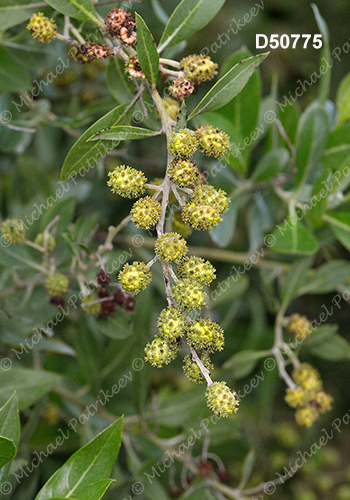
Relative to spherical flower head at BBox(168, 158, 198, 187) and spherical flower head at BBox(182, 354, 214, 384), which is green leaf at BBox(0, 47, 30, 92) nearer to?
spherical flower head at BBox(168, 158, 198, 187)

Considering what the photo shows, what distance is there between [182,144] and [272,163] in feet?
3.57

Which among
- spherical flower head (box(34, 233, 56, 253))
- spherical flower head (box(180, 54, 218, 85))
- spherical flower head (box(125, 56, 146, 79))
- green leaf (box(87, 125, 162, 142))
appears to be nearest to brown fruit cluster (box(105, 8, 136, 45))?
spherical flower head (box(125, 56, 146, 79))

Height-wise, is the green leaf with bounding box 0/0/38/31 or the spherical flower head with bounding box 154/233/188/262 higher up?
the green leaf with bounding box 0/0/38/31

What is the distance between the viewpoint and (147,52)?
1401mm

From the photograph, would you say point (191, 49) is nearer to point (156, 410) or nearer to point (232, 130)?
point (232, 130)

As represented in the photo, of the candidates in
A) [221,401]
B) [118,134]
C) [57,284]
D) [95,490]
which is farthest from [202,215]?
[57,284]

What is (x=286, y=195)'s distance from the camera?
242 centimetres

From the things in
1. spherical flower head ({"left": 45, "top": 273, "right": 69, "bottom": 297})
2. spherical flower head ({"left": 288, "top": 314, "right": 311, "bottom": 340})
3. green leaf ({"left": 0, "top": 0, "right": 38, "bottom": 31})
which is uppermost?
green leaf ({"left": 0, "top": 0, "right": 38, "bottom": 31})

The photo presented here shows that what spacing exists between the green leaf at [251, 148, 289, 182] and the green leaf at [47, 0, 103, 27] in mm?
1007

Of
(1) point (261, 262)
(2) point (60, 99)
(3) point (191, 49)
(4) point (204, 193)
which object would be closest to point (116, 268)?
(1) point (261, 262)

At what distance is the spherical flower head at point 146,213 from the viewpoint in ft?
4.10

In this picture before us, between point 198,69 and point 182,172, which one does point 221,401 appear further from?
point 198,69

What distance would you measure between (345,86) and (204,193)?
157 centimetres

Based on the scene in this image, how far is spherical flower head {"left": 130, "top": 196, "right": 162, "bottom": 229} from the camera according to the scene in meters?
1.25
